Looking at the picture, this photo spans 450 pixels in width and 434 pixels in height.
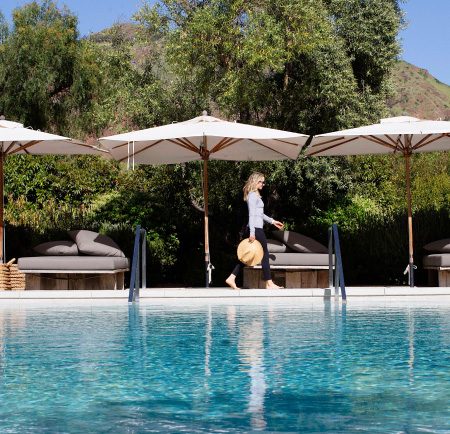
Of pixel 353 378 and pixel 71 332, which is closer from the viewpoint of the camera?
pixel 353 378

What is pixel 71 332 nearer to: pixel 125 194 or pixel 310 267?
pixel 310 267

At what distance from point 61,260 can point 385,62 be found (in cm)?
1286

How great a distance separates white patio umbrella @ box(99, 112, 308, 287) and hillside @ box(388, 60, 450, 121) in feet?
215

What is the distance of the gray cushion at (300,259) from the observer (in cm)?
1262

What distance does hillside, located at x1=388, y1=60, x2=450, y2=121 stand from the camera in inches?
3307

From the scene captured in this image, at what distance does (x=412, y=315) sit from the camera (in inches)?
367

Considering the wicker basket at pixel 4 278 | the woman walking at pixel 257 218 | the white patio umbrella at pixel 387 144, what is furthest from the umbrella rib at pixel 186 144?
the wicker basket at pixel 4 278

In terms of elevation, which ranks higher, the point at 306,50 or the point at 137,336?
the point at 306,50

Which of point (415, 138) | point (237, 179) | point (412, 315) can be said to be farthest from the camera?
point (237, 179)

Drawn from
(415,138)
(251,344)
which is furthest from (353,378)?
(415,138)

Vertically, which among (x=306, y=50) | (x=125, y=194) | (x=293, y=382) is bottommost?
(x=293, y=382)

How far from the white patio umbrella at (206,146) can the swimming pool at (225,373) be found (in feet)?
12.4

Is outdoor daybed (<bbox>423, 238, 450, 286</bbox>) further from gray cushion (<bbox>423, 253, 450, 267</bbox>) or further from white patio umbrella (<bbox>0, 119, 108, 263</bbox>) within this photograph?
white patio umbrella (<bbox>0, 119, 108, 263</bbox>)

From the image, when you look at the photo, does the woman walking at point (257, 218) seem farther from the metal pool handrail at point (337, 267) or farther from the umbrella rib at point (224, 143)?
the umbrella rib at point (224, 143)
